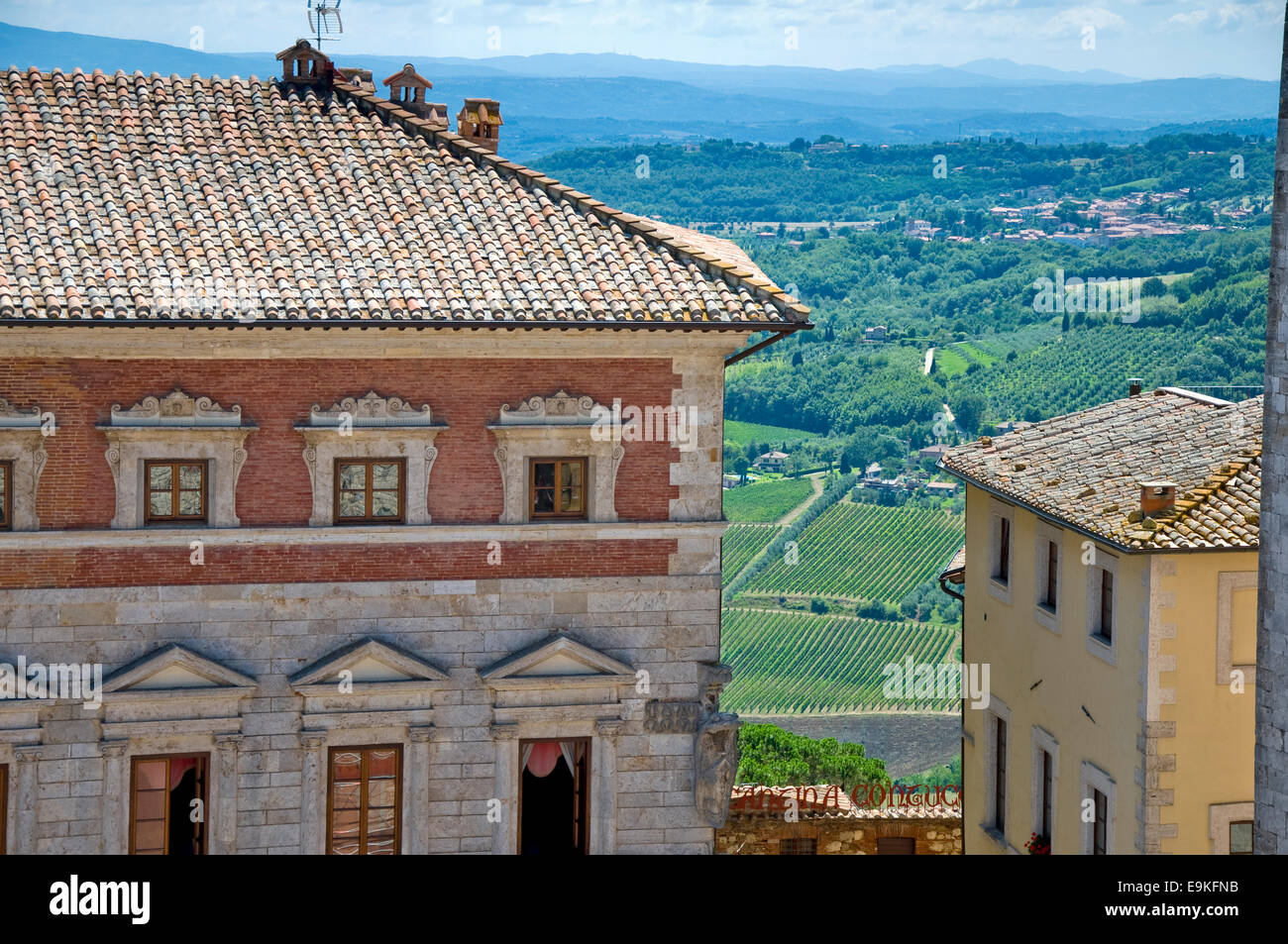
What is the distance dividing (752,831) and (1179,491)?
8.17 metres

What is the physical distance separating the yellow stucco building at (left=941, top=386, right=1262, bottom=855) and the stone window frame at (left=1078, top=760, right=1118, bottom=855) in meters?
0.02

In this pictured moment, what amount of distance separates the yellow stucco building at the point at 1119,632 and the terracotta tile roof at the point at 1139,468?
0.11ft

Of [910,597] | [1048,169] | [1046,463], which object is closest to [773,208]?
[1048,169]

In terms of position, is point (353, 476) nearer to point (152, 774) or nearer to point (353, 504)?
point (353, 504)

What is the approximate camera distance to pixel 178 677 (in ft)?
56.2

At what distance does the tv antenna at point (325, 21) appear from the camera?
73.3ft

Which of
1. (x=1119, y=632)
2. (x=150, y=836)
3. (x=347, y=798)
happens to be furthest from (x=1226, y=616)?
(x=150, y=836)

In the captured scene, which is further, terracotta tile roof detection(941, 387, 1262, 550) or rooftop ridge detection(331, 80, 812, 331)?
terracotta tile roof detection(941, 387, 1262, 550)

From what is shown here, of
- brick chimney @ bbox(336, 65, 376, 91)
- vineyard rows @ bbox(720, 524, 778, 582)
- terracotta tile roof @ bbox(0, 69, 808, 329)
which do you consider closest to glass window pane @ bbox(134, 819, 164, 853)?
terracotta tile roof @ bbox(0, 69, 808, 329)

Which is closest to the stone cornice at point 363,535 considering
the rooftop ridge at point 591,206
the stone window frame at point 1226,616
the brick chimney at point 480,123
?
the rooftop ridge at point 591,206

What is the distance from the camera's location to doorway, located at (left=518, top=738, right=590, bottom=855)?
1788 centimetres

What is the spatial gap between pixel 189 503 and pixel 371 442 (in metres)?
1.95

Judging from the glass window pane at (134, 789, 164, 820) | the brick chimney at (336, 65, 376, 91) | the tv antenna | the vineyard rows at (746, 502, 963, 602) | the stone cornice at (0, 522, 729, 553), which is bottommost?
the vineyard rows at (746, 502, 963, 602)

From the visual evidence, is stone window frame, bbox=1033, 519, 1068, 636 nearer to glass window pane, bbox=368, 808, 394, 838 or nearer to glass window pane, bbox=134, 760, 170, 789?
glass window pane, bbox=368, 808, 394, 838
